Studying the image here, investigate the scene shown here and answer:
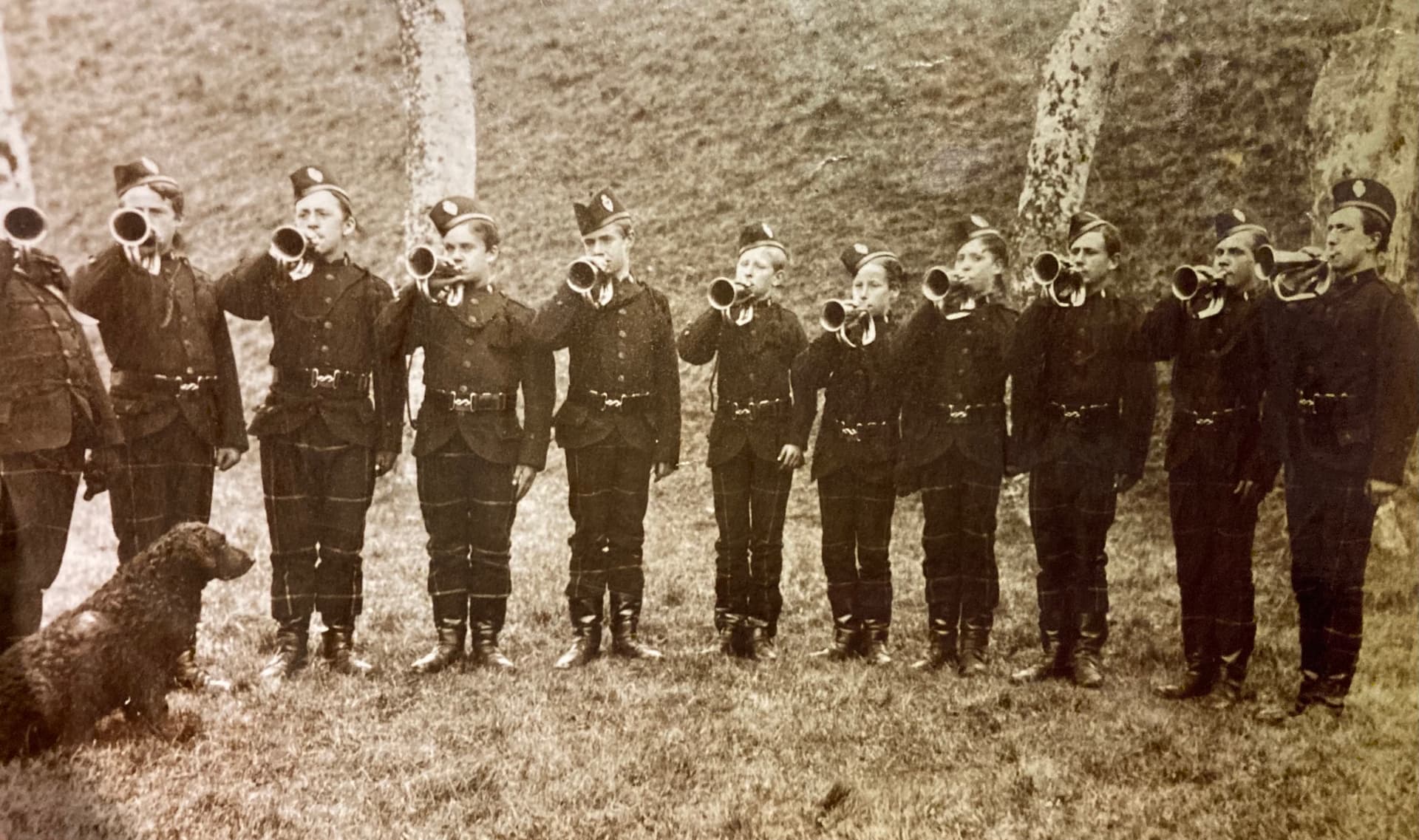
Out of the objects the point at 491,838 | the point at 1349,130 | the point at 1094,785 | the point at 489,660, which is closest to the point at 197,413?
the point at 489,660

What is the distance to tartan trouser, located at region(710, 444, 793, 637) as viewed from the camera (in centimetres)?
389

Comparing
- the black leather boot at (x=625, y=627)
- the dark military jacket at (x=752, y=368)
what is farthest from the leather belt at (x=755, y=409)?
the black leather boot at (x=625, y=627)

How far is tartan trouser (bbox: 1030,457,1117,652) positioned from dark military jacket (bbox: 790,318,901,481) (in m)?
0.55

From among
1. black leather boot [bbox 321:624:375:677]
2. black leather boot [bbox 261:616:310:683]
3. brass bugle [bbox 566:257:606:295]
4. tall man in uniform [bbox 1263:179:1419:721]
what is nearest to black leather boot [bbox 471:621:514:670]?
black leather boot [bbox 321:624:375:677]

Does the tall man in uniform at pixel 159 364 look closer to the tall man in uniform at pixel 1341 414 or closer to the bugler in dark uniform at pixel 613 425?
the bugler in dark uniform at pixel 613 425

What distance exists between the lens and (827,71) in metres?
3.72

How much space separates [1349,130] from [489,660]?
11.4 feet

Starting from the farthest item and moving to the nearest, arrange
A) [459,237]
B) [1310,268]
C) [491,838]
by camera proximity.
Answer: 1. [459,237]
2. [1310,268]
3. [491,838]

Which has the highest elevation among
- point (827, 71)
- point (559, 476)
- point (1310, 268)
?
point (827, 71)

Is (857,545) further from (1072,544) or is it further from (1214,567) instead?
(1214,567)

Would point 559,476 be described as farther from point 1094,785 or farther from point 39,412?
point 1094,785

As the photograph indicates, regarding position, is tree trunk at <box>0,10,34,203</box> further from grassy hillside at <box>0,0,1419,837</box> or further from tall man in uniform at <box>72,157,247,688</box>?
tall man in uniform at <box>72,157,247,688</box>

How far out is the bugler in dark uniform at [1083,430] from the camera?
3.65 metres

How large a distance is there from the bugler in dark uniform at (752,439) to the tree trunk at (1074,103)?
0.94 m
